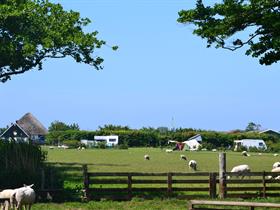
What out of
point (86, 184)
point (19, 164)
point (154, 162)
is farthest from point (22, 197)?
point (154, 162)

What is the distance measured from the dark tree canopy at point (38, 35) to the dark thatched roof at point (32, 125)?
95635mm

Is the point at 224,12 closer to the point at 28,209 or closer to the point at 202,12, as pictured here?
the point at 202,12

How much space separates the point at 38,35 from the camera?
39.1 metres

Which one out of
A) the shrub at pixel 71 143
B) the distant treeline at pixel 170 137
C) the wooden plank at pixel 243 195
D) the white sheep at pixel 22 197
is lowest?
the wooden plank at pixel 243 195

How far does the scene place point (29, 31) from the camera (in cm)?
3869

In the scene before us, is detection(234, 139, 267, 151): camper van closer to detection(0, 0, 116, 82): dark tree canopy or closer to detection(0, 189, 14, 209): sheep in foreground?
detection(0, 0, 116, 82): dark tree canopy

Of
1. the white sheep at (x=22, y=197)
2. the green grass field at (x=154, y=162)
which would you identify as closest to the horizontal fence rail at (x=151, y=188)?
the white sheep at (x=22, y=197)

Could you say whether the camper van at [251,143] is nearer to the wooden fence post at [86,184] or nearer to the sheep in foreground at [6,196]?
the wooden fence post at [86,184]

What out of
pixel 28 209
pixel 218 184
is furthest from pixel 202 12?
pixel 28 209

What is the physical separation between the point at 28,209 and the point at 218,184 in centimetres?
865

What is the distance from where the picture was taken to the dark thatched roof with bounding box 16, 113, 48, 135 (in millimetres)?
135375

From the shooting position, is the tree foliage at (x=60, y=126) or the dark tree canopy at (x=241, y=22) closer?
the dark tree canopy at (x=241, y=22)

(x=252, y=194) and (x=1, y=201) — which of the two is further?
(x=252, y=194)

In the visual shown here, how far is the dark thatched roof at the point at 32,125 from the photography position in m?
135
